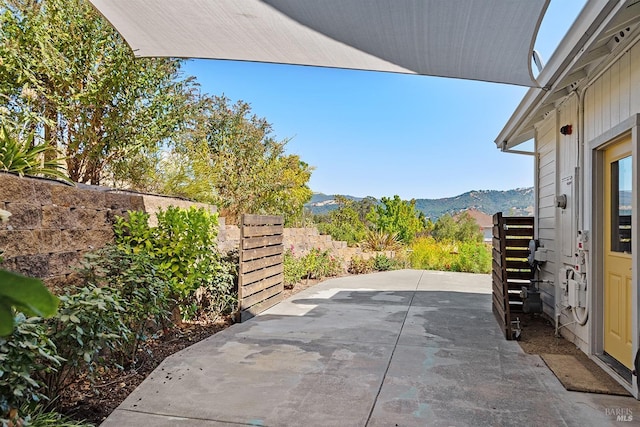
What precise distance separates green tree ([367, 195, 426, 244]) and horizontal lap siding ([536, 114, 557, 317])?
7.50m

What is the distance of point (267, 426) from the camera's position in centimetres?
257

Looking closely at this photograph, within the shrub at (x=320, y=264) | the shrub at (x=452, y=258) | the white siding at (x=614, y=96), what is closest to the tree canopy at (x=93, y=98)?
the shrub at (x=320, y=264)

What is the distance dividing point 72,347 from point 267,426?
4.05 feet

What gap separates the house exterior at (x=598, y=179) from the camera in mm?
3061

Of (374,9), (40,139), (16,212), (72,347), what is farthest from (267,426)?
(40,139)

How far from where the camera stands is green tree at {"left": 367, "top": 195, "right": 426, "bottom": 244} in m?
14.0

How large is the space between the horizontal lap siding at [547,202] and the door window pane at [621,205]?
63.8 inches

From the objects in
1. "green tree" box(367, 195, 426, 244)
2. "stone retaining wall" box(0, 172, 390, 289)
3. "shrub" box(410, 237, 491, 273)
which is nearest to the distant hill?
"green tree" box(367, 195, 426, 244)

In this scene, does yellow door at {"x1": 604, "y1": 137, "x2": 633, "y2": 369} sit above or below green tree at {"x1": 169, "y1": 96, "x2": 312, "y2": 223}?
below

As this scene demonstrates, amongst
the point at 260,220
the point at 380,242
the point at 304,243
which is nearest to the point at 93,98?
the point at 260,220

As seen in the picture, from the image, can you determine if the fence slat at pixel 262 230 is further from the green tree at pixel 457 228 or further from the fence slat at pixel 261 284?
the green tree at pixel 457 228

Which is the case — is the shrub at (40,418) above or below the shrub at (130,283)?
below

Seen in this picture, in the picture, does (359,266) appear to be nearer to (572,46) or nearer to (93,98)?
(93,98)

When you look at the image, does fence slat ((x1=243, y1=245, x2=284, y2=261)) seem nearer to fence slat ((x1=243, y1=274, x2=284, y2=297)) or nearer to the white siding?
fence slat ((x1=243, y1=274, x2=284, y2=297))
